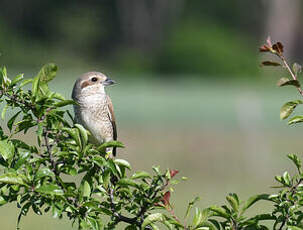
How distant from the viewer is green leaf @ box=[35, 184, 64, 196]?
11.2ft

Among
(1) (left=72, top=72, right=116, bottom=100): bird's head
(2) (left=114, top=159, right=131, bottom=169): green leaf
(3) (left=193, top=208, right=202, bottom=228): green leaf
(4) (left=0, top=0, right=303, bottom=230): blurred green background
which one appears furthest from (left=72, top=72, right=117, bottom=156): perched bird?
(3) (left=193, top=208, right=202, bottom=228): green leaf

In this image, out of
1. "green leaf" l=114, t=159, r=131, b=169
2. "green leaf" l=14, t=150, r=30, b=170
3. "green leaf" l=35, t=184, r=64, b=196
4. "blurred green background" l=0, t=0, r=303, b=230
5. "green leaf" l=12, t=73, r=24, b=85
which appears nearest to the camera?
"green leaf" l=35, t=184, r=64, b=196

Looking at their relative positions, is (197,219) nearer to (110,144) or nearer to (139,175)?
(139,175)

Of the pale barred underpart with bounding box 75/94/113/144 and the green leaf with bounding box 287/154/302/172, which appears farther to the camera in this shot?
the pale barred underpart with bounding box 75/94/113/144

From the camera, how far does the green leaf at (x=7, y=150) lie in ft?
11.7

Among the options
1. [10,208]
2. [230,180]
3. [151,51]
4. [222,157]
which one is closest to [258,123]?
[222,157]

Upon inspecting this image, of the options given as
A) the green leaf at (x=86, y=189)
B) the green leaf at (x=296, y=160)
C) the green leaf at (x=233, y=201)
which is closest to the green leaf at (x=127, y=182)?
the green leaf at (x=86, y=189)

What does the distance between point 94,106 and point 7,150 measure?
8.82 ft

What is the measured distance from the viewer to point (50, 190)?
3422 mm

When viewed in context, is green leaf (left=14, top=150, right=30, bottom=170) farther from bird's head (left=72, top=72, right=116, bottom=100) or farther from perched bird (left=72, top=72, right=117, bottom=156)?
bird's head (left=72, top=72, right=116, bottom=100)

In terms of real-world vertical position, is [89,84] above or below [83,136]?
above

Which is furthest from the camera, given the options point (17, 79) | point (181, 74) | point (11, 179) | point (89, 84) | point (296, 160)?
point (181, 74)

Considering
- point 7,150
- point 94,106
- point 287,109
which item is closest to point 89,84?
point 94,106

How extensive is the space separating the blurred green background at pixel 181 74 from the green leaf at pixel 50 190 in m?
4.37
